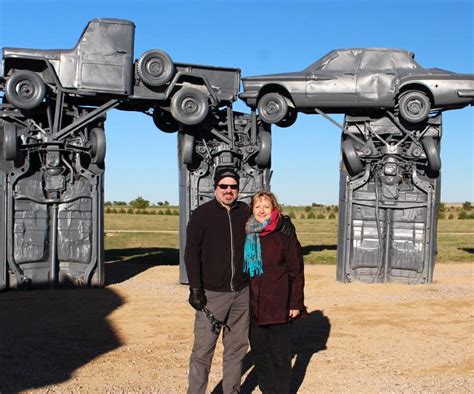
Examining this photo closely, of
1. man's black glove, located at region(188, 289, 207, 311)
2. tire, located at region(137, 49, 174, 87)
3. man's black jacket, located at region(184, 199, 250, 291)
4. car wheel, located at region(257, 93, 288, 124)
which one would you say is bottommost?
man's black glove, located at region(188, 289, 207, 311)

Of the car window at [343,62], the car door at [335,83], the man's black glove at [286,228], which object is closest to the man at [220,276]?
the man's black glove at [286,228]

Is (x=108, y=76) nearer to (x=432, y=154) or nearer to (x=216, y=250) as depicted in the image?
(x=432, y=154)

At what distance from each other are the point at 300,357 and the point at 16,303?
580 centimetres

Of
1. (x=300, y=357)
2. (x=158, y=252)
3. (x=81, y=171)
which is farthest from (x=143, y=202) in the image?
(x=300, y=357)

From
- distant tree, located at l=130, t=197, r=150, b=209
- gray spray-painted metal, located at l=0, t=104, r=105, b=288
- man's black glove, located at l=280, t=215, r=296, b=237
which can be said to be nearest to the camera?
man's black glove, located at l=280, t=215, r=296, b=237

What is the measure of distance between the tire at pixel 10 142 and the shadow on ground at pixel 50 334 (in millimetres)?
2548

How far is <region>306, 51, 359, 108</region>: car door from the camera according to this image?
45.9 feet

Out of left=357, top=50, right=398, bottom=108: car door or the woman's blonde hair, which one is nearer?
the woman's blonde hair

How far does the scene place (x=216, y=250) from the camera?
5742 mm

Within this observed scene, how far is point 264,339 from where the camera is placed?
5.79 m

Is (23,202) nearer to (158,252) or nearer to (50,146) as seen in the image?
(50,146)

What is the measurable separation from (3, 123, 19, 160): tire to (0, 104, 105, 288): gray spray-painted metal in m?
0.13

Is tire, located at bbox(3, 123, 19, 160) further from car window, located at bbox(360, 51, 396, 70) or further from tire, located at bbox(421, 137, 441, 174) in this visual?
tire, located at bbox(421, 137, 441, 174)

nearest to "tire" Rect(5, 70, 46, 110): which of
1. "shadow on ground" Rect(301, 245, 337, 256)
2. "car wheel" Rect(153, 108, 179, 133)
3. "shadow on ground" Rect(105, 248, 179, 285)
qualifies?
"car wheel" Rect(153, 108, 179, 133)
